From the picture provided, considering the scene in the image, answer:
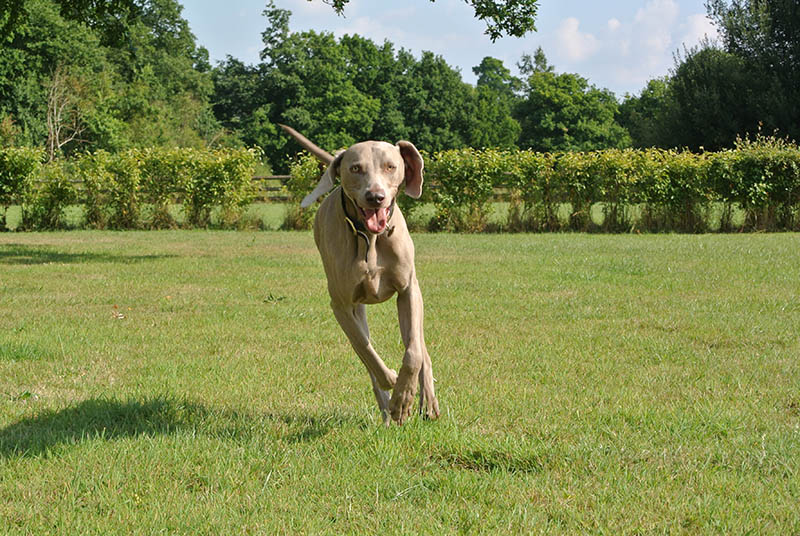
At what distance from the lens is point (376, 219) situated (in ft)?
12.4

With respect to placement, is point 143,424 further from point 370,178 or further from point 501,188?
point 501,188

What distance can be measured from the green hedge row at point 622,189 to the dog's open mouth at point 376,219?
54.0 ft

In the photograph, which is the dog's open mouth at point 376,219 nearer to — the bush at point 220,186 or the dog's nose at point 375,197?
the dog's nose at point 375,197

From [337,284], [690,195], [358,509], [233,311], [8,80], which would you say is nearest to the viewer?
[358,509]

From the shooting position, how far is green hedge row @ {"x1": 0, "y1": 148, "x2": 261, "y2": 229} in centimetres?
2081

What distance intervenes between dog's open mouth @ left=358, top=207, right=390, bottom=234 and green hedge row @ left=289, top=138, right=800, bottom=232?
647 inches

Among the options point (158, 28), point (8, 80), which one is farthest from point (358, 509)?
point (158, 28)

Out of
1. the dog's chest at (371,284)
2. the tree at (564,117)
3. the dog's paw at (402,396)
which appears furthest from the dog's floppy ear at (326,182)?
the tree at (564,117)

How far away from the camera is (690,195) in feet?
64.7

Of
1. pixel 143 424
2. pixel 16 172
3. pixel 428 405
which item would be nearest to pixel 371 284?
pixel 428 405

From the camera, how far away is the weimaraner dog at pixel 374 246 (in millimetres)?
3828

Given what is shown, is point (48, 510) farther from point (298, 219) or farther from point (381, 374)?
Result: point (298, 219)

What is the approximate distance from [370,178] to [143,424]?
6.76 feet

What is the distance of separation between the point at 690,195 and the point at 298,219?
1072 cm
